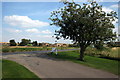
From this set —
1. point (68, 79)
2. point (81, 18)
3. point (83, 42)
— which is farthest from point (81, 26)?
point (68, 79)

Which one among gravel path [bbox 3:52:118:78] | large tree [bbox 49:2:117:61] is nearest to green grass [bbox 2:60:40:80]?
gravel path [bbox 3:52:118:78]

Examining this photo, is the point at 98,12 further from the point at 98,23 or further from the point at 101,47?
the point at 101,47

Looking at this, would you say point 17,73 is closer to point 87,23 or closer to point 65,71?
point 65,71

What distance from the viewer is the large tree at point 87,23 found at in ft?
60.6

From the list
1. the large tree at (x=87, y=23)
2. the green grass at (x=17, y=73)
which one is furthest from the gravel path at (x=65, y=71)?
the large tree at (x=87, y=23)

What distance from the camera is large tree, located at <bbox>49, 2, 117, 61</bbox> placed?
60.6 ft

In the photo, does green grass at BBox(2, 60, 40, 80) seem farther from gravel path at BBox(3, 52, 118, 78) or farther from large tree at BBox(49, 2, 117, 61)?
large tree at BBox(49, 2, 117, 61)

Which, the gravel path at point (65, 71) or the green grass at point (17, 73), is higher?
the green grass at point (17, 73)

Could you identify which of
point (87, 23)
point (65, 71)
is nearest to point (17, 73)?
point (65, 71)

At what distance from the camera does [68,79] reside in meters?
8.48

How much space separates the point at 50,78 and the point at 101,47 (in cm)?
1452

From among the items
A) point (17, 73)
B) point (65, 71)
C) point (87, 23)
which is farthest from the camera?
point (87, 23)

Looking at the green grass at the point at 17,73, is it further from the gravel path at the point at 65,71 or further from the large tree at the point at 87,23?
the large tree at the point at 87,23

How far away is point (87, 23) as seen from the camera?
1836cm
